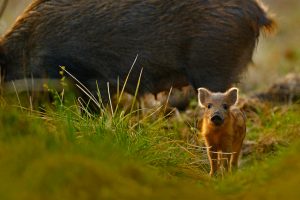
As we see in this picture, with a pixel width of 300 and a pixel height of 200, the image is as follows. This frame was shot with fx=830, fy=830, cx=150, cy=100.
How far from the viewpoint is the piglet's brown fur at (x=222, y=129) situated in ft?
24.3

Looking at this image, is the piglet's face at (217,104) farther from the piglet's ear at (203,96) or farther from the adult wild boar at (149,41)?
the adult wild boar at (149,41)

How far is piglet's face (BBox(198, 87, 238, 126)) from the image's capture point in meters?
7.38

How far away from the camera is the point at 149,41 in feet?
29.8

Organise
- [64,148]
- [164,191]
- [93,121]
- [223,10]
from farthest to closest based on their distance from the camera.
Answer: [223,10] → [93,121] → [64,148] → [164,191]

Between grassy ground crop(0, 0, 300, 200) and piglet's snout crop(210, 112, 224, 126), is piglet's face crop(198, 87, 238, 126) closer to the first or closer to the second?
piglet's snout crop(210, 112, 224, 126)

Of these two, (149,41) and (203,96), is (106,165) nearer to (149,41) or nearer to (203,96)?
(203,96)

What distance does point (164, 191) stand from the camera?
15.6ft

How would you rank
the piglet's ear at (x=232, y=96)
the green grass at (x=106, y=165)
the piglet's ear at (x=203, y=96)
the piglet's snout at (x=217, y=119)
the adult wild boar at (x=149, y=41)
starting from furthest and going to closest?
the adult wild boar at (x=149, y=41) → the piglet's ear at (x=203, y=96) → the piglet's ear at (x=232, y=96) → the piglet's snout at (x=217, y=119) → the green grass at (x=106, y=165)

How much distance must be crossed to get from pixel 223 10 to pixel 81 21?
1.57 metres

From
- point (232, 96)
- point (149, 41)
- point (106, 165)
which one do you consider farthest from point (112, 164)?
point (149, 41)

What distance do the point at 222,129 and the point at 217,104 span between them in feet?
0.77

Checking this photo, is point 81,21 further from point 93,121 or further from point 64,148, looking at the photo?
point 64,148

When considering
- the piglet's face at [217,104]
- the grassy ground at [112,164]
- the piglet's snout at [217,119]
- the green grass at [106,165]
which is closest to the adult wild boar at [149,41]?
the grassy ground at [112,164]

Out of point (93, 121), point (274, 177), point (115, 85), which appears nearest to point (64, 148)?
point (274, 177)
